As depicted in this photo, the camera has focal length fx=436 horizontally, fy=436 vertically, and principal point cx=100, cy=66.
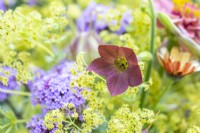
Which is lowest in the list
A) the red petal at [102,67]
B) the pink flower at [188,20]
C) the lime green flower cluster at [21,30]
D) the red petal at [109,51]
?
the red petal at [102,67]

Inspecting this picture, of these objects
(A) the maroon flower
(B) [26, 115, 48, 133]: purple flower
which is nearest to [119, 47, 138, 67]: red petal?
(A) the maroon flower

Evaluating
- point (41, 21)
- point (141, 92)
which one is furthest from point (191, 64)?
point (41, 21)

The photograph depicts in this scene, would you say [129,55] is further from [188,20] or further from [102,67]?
[188,20]

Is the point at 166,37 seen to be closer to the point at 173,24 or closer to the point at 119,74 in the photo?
the point at 173,24

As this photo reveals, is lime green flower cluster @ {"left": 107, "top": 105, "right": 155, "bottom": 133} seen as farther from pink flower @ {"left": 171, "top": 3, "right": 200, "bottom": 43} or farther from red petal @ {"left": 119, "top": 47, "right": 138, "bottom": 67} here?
pink flower @ {"left": 171, "top": 3, "right": 200, "bottom": 43}

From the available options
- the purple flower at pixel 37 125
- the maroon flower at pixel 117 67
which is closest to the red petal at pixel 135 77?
the maroon flower at pixel 117 67

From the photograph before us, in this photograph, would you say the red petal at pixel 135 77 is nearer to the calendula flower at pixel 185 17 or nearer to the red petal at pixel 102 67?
the red petal at pixel 102 67
